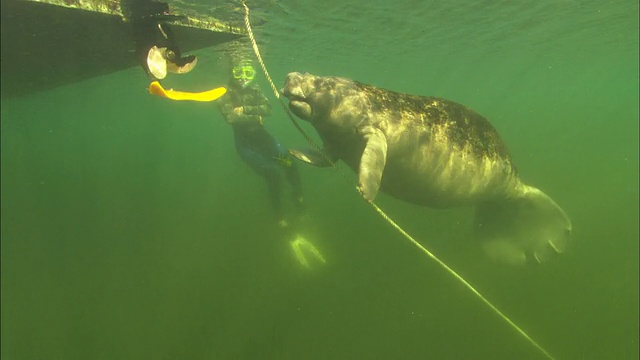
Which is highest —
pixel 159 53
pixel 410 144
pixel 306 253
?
pixel 159 53

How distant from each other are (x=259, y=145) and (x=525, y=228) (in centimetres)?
633

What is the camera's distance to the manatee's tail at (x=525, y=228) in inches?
285

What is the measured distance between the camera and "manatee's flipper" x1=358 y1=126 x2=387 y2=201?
447 centimetres

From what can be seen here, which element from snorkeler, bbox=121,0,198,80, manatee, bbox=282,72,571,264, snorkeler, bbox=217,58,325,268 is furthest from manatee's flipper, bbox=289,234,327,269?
snorkeler, bbox=121,0,198,80

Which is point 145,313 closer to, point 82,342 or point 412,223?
point 82,342

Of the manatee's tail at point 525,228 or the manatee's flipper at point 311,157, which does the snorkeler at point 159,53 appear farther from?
the manatee's tail at point 525,228

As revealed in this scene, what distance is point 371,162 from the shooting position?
479 centimetres

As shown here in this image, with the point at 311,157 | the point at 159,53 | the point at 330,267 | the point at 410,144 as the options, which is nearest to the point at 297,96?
the point at 311,157

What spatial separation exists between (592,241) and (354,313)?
632cm

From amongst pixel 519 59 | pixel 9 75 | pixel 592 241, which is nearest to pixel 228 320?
pixel 592 241

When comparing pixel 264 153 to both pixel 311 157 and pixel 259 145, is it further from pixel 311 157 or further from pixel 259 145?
pixel 311 157

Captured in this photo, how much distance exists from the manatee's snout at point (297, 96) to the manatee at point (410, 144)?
0.01 metres

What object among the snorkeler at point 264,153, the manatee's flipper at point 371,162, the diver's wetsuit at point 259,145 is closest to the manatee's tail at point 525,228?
the manatee's flipper at point 371,162

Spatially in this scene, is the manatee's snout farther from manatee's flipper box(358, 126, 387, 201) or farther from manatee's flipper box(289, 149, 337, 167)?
manatee's flipper box(358, 126, 387, 201)
